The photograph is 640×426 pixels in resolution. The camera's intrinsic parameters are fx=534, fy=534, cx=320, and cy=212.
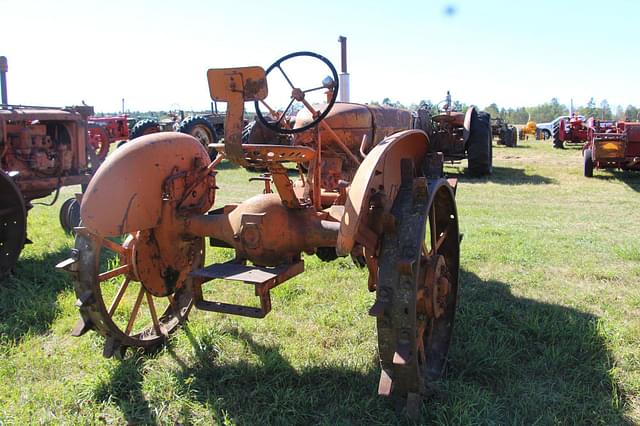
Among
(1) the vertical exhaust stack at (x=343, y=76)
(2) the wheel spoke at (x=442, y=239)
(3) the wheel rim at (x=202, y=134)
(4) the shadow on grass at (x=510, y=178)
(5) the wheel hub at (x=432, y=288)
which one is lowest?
(5) the wheel hub at (x=432, y=288)

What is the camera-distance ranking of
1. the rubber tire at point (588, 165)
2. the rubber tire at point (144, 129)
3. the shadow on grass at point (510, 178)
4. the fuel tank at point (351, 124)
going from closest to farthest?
the fuel tank at point (351, 124) < the shadow on grass at point (510, 178) < the rubber tire at point (588, 165) < the rubber tire at point (144, 129)

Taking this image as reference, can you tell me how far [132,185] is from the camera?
8.88 feet

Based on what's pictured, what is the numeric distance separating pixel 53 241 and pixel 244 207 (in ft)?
13.6

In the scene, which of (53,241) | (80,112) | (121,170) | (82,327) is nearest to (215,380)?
(82,327)

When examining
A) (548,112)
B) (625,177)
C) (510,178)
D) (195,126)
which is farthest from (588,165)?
(548,112)

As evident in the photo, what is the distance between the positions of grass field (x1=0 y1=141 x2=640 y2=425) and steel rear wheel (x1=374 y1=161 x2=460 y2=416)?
236mm

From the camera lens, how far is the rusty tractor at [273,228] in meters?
2.31

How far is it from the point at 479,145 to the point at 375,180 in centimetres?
894

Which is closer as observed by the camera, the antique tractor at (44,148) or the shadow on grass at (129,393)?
the shadow on grass at (129,393)

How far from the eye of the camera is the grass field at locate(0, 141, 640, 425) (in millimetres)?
2588

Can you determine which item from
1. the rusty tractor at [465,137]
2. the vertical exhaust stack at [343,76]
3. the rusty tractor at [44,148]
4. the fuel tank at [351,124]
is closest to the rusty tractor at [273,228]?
the fuel tank at [351,124]

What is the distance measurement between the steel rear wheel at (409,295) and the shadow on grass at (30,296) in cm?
256

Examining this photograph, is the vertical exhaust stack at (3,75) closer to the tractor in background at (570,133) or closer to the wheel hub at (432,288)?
the wheel hub at (432,288)

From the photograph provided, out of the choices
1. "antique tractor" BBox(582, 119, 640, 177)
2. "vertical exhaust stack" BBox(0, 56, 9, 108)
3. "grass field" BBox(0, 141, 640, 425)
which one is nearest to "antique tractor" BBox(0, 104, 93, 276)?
"vertical exhaust stack" BBox(0, 56, 9, 108)
